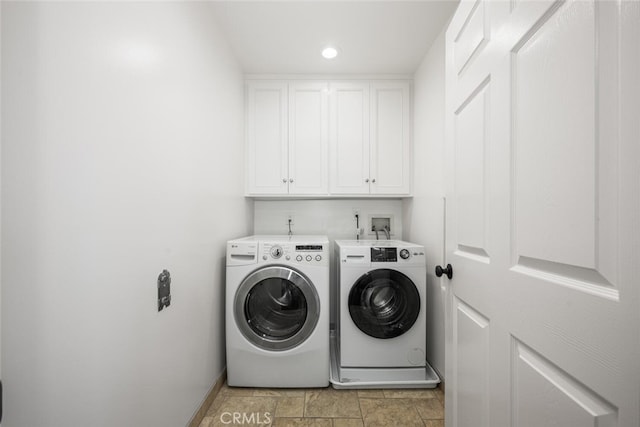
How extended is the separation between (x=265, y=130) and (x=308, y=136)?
0.40 metres

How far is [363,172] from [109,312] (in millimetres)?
2026

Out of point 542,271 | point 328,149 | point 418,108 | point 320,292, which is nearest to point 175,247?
point 320,292

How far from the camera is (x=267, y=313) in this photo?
1.80m

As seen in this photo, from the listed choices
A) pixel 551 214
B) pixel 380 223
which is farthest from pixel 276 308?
pixel 551 214

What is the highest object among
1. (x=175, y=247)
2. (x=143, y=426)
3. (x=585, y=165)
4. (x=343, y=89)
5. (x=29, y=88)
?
(x=343, y=89)

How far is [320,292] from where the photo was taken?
5.80 ft

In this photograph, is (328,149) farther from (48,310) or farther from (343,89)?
(48,310)

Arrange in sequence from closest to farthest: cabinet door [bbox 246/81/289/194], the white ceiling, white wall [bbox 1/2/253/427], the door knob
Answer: white wall [bbox 1/2/253/427] → the door knob → the white ceiling → cabinet door [bbox 246/81/289/194]

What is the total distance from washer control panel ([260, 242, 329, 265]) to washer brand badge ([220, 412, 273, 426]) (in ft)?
2.97

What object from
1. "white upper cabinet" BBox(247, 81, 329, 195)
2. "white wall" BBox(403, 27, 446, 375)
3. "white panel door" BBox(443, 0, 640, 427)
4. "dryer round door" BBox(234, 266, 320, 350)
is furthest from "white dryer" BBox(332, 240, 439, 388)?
"white upper cabinet" BBox(247, 81, 329, 195)

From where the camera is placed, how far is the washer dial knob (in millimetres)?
1768

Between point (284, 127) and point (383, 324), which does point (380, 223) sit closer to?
point (383, 324)

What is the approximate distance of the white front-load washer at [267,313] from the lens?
175cm

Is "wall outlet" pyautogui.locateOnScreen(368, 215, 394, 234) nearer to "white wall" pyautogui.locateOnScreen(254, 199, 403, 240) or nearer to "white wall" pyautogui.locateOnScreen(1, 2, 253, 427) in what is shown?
"white wall" pyautogui.locateOnScreen(254, 199, 403, 240)
